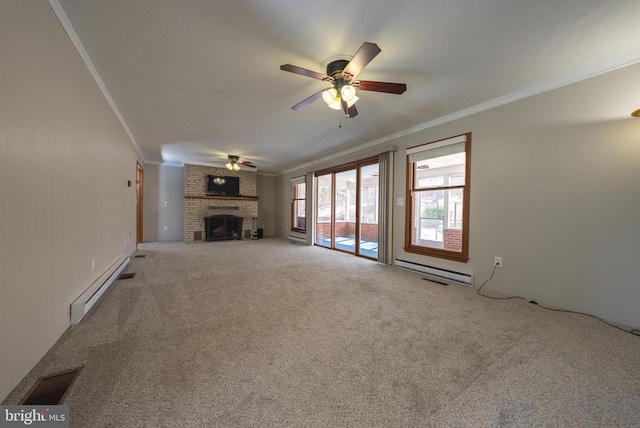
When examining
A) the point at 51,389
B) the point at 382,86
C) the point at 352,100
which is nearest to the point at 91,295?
the point at 51,389

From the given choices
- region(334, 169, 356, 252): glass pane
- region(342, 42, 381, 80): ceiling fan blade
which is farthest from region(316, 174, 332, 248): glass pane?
region(342, 42, 381, 80): ceiling fan blade

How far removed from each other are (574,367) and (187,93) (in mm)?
4391

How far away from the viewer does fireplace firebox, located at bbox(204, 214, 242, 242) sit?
7695 millimetres

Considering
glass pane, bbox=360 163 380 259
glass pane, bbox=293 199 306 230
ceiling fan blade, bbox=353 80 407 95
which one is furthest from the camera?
glass pane, bbox=360 163 380 259

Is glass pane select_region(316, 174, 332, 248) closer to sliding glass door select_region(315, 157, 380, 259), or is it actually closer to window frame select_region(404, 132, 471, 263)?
sliding glass door select_region(315, 157, 380, 259)

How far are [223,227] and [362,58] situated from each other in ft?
23.7

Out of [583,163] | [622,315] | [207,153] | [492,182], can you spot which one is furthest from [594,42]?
[207,153]

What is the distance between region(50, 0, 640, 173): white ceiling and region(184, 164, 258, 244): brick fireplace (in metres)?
4.11

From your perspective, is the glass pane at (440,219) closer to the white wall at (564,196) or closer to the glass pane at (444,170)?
the glass pane at (444,170)

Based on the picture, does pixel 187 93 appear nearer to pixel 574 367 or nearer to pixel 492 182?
pixel 492 182

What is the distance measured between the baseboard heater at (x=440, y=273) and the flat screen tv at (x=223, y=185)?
5.98 m

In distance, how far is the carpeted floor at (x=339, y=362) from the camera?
1.24 m

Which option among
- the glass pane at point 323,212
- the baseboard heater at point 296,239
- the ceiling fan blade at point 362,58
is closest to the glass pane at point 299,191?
the glass pane at point 323,212

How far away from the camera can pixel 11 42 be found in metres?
1.34
